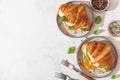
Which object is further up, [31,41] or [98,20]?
[98,20]

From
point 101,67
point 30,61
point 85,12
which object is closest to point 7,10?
point 30,61

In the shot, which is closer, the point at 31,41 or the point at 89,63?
the point at 89,63

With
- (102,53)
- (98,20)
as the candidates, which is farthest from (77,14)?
(102,53)

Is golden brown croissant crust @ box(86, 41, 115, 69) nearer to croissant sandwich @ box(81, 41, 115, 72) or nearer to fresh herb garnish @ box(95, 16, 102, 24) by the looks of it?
croissant sandwich @ box(81, 41, 115, 72)

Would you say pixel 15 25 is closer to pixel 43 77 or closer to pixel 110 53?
pixel 43 77

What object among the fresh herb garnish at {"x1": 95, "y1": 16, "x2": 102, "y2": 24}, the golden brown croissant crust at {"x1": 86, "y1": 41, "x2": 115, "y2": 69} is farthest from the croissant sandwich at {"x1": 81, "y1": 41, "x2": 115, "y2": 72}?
the fresh herb garnish at {"x1": 95, "y1": 16, "x2": 102, "y2": 24}

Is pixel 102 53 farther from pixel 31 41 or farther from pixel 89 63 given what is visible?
pixel 31 41
